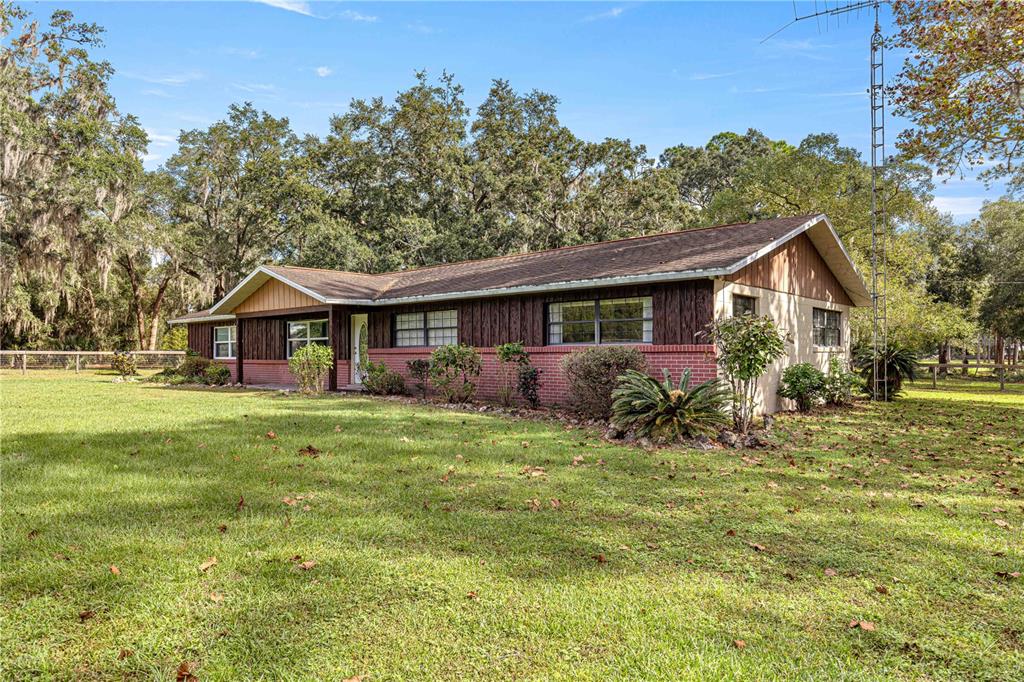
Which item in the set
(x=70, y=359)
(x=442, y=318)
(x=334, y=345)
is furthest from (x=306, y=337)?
(x=70, y=359)

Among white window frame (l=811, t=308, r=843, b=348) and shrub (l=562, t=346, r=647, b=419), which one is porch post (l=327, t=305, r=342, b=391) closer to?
shrub (l=562, t=346, r=647, b=419)

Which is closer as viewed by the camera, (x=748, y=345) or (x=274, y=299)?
(x=748, y=345)

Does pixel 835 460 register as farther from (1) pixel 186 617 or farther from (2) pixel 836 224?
(2) pixel 836 224

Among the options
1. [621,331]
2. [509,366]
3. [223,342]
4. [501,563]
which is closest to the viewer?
[501,563]

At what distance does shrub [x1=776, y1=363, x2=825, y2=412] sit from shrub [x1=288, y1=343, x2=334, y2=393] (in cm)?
1180

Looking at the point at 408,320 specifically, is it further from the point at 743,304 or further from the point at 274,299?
the point at 743,304

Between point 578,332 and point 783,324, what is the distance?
16.2ft

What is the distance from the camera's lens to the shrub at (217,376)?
67.2 feet

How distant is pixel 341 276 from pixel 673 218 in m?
21.3

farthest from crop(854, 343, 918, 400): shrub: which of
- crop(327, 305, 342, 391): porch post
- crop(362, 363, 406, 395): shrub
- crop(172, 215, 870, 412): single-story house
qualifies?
crop(327, 305, 342, 391): porch post

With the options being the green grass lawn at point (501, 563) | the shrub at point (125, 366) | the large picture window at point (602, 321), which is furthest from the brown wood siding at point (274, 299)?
the green grass lawn at point (501, 563)

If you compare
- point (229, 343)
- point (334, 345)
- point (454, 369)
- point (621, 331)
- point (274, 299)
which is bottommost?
point (454, 369)

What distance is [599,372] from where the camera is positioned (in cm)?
1083

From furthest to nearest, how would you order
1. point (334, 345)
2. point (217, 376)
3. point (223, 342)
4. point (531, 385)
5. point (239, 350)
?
1. point (223, 342)
2. point (239, 350)
3. point (217, 376)
4. point (334, 345)
5. point (531, 385)
